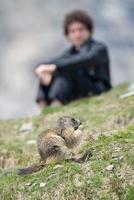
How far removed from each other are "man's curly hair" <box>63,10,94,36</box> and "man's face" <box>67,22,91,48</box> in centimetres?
8

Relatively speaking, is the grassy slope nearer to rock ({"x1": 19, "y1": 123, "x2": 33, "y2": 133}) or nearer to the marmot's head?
the marmot's head

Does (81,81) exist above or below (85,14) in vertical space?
below

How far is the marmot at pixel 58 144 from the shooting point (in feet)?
35.2

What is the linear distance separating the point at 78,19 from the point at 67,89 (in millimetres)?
1814

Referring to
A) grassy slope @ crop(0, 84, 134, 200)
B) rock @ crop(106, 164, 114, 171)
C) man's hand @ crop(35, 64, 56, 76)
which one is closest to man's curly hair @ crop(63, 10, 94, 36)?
man's hand @ crop(35, 64, 56, 76)

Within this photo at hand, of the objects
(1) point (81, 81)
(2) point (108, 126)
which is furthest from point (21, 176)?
(1) point (81, 81)

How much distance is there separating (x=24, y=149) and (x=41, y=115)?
12.1ft

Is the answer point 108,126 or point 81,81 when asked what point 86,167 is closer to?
point 108,126

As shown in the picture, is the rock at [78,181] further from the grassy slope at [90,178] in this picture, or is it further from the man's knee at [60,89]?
the man's knee at [60,89]

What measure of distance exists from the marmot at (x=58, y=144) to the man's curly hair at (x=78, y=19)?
30.7 feet

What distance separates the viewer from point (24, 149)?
1420 cm

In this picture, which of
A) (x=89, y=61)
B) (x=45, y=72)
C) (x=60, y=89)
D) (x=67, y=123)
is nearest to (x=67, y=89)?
(x=60, y=89)

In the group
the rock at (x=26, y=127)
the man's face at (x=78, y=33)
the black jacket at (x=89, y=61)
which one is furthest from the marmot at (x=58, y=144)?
the man's face at (x=78, y=33)

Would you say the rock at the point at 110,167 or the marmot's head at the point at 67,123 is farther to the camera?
the marmot's head at the point at 67,123
